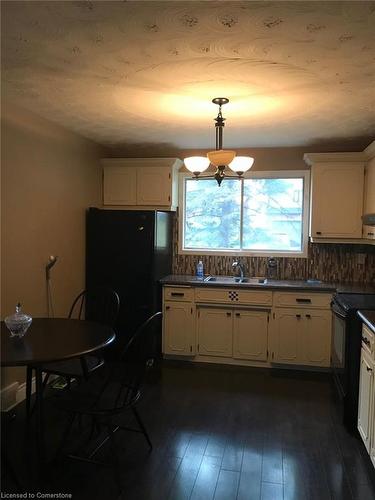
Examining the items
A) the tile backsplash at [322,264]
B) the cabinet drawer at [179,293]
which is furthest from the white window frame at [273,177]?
the cabinet drawer at [179,293]

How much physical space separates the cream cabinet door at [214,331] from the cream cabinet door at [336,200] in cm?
126

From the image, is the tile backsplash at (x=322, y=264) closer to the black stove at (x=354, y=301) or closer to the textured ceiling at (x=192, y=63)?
the black stove at (x=354, y=301)

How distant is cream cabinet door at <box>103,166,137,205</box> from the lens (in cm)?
452

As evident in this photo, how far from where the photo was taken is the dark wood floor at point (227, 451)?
7.07 ft

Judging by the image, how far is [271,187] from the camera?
454 cm

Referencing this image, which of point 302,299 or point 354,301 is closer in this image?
point 354,301

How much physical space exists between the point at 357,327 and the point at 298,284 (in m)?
1.30

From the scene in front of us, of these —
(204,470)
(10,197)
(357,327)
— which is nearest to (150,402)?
(204,470)

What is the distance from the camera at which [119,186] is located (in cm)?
454

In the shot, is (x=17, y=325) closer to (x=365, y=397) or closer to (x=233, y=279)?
(x=365, y=397)

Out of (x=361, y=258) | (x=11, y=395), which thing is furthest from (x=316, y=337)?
(x=11, y=395)

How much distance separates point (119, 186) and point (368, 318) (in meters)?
2.99

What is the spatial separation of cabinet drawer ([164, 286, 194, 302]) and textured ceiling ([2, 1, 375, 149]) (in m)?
1.64

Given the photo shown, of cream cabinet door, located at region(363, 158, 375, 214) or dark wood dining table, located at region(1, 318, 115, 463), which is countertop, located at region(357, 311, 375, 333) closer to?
cream cabinet door, located at region(363, 158, 375, 214)
